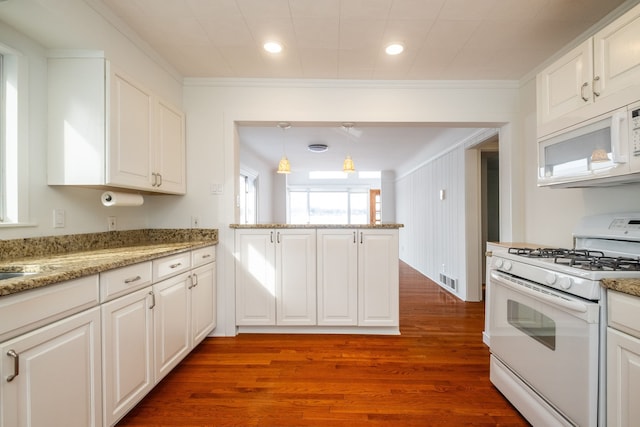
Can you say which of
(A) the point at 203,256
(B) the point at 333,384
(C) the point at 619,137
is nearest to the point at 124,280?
(A) the point at 203,256

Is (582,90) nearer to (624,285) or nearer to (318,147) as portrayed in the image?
(624,285)

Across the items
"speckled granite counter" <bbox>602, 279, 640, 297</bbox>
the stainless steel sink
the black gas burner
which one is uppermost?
the black gas burner

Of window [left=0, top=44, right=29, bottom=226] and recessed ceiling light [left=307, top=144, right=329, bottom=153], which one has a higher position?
recessed ceiling light [left=307, top=144, right=329, bottom=153]

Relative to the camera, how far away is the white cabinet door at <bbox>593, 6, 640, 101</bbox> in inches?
51.2

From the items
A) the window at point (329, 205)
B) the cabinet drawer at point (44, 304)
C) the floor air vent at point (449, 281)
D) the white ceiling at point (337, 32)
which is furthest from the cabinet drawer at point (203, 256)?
the window at point (329, 205)

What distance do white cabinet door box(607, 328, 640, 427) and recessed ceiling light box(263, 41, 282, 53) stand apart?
2.47 meters

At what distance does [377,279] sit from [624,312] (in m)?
1.70

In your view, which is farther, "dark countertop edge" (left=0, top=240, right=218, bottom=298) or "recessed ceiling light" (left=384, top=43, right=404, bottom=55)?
"recessed ceiling light" (left=384, top=43, right=404, bottom=55)

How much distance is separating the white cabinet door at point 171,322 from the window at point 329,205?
736cm

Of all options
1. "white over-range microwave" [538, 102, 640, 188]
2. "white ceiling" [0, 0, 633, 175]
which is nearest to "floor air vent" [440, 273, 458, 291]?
"white over-range microwave" [538, 102, 640, 188]

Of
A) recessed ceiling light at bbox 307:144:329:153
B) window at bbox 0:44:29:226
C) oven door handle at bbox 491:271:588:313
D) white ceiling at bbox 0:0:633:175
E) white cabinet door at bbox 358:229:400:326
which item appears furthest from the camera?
recessed ceiling light at bbox 307:144:329:153

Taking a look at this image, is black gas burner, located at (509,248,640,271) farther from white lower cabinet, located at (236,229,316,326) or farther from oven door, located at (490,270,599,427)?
white lower cabinet, located at (236,229,316,326)

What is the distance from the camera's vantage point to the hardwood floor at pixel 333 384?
1.61 m

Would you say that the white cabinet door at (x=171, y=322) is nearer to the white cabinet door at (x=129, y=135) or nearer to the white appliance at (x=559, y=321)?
the white cabinet door at (x=129, y=135)
